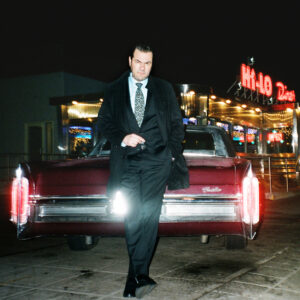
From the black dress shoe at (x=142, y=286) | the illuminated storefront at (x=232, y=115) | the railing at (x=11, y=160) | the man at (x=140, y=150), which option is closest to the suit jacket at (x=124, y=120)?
the man at (x=140, y=150)

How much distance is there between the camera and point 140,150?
302 centimetres

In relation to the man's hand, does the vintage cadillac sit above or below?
below

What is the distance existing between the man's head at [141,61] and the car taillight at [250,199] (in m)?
1.34

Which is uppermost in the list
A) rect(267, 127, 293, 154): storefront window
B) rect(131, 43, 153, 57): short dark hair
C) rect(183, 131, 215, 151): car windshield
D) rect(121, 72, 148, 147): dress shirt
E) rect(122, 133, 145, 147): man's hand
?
rect(267, 127, 293, 154): storefront window

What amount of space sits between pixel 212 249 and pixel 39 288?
2.12 metres

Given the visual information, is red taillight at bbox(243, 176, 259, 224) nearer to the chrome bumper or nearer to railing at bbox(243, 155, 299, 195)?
the chrome bumper

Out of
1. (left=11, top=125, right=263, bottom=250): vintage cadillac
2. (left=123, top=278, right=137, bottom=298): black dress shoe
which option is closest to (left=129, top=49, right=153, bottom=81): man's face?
(left=11, top=125, right=263, bottom=250): vintage cadillac

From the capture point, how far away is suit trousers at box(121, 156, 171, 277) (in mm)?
3066

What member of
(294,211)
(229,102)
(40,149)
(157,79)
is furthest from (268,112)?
(157,79)

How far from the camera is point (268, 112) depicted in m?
22.0

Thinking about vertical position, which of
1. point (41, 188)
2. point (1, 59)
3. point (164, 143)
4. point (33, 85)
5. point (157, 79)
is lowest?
point (41, 188)

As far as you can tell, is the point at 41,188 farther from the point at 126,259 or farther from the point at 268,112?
the point at 268,112

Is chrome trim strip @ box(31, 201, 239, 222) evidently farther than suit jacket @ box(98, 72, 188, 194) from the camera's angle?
Yes

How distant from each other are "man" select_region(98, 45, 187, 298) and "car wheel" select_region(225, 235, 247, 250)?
162cm
